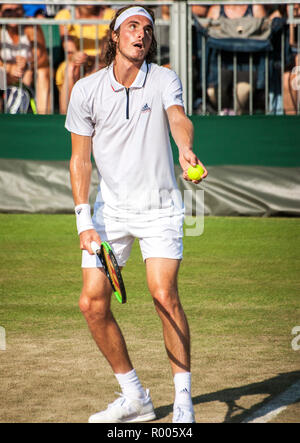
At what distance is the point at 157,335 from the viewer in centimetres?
687

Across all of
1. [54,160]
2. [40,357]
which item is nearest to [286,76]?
[54,160]

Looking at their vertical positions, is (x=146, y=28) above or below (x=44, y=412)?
above

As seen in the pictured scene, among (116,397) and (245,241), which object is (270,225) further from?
(116,397)

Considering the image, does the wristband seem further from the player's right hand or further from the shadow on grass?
the shadow on grass

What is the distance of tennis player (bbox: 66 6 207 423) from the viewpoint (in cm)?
489

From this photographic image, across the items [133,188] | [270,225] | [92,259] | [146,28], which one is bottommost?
[270,225]

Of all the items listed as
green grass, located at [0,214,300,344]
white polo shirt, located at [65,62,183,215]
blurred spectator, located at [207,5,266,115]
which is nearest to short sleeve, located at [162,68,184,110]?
white polo shirt, located at [65,62,183,215]

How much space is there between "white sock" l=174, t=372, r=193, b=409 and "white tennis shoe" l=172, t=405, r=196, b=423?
23 millimetres

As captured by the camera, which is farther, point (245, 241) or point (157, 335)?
point (245, 241)

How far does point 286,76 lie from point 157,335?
6.42 metres

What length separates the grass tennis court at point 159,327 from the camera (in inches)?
210

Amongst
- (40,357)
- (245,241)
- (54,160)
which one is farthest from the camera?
(54,160)

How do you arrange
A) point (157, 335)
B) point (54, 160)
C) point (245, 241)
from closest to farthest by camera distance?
point (157, 335), point (245, 241), point (54, 160)

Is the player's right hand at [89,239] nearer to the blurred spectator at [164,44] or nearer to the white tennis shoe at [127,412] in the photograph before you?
the white tennis shoe at [127,412]
